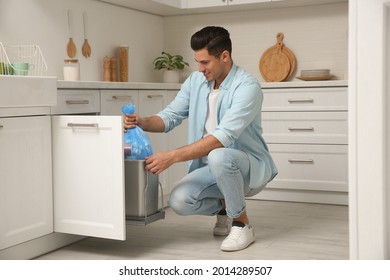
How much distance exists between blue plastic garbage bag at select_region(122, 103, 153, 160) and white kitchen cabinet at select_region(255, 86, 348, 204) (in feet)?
5.26

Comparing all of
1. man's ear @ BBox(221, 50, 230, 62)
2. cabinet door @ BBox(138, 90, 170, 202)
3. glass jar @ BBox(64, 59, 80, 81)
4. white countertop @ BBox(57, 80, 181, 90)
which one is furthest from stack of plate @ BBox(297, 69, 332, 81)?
glass jar @ BBox(64, 59, 80, 81)

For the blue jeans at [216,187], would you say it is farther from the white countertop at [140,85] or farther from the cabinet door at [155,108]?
the cabinet door at [155,108]

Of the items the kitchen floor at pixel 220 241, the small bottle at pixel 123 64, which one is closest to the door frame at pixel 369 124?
the kitchen floor at pixel 220 241

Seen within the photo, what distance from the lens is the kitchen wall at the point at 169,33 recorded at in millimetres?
3834

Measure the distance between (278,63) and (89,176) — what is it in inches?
91.3

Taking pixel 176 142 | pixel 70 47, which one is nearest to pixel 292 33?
pixel 176 142

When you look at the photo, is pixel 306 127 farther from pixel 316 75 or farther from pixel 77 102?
pixel 77 102

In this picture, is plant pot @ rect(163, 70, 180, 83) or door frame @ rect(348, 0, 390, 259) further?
plant pot @ rect(163, 70, 180, 83)

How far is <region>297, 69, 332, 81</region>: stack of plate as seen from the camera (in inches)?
170

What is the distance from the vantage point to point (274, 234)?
3.26 m

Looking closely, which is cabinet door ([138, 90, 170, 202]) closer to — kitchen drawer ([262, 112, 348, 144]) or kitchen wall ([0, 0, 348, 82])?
kitchen wall ([0, 0, 348, 82])

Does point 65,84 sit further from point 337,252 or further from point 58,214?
point 337,252

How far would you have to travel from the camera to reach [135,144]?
2.83m

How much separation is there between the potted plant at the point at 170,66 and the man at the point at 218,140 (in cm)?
155
